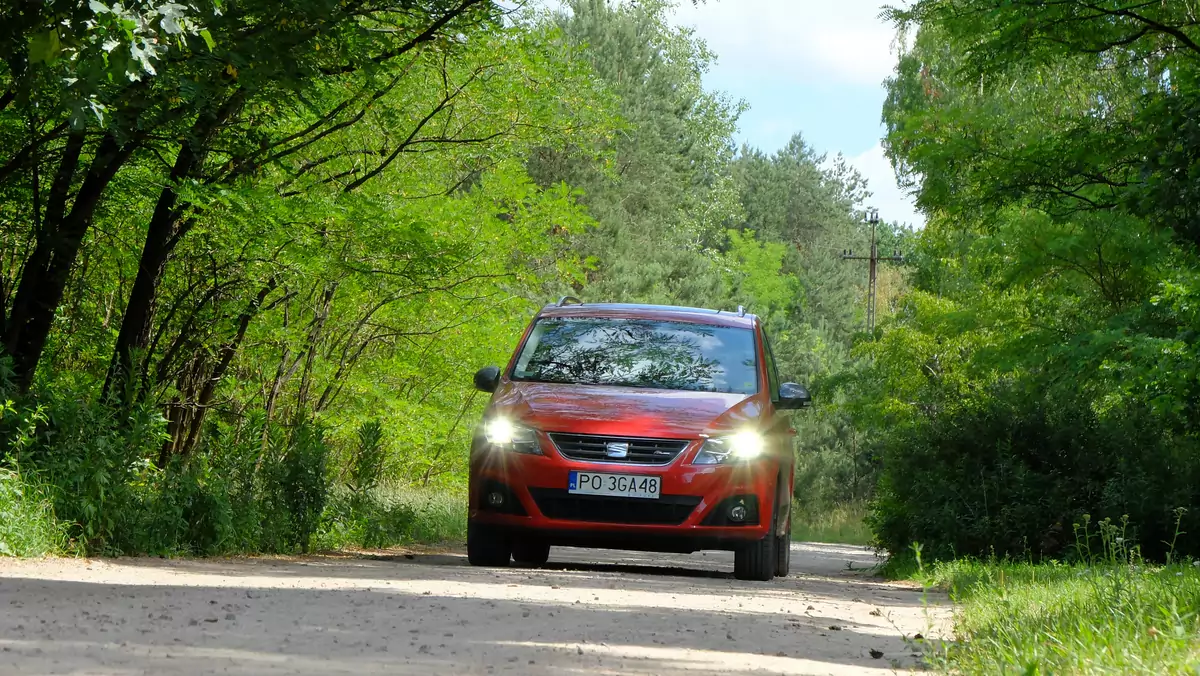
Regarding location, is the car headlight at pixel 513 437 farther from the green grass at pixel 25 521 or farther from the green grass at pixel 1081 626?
the green grass at pixel 1081 626

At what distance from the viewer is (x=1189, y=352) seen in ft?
55.4

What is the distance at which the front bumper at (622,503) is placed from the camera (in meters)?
11.4

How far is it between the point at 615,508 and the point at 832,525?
149ft

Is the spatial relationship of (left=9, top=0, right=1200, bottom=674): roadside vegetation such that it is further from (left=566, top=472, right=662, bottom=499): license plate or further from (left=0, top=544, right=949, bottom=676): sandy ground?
(left=566, top=472, right=662, bottom=499): license plate

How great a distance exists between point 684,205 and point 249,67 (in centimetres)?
5483

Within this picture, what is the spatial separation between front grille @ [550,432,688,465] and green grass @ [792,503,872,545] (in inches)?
1312

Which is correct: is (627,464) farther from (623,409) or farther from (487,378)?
(487,378)

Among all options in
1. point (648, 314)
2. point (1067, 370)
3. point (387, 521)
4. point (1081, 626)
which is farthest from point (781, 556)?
point (1067, 370)

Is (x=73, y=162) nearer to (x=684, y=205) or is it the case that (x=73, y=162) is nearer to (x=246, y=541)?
(x=246, y=541)

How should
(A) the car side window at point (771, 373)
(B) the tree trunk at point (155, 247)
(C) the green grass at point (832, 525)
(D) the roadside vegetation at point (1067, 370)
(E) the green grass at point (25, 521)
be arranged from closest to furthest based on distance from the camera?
(D) the roadside vegetation at point (1067, 370)
(E) the green grass at point (25, 521)
(A) the car side window at point (771, 373)
(B) the tree trunk at point (155, 247)
(C) the green grass at point (832, 525)

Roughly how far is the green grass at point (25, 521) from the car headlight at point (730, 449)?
4398 mm

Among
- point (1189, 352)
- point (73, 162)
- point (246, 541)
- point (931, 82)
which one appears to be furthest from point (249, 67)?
point (931, 82)

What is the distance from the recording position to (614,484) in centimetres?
1137

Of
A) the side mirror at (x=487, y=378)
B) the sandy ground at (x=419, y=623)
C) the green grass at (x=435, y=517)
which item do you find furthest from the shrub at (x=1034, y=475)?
the green grass at (x=435, y=517)
